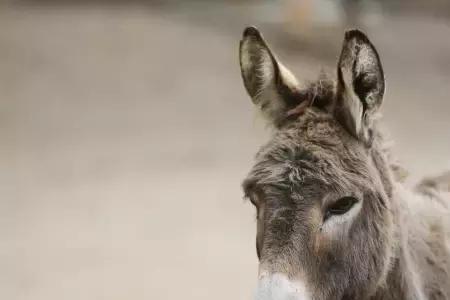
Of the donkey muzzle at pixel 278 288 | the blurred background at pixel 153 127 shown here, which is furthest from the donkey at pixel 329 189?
the blurred background at pixel 153 127

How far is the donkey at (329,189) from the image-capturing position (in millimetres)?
2121

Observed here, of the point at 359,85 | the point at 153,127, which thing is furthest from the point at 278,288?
the point at 153,127

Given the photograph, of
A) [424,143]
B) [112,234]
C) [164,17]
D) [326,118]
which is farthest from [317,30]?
[326,118]

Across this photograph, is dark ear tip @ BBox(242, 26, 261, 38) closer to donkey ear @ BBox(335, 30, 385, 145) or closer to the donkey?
the donkey

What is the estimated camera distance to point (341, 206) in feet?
7.20

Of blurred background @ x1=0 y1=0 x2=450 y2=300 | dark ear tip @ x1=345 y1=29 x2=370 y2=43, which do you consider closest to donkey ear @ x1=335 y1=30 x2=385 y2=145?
dark ear tip @ x1=345 y1=29 x2=370 y2=43

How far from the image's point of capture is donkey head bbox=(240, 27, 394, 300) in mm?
2117

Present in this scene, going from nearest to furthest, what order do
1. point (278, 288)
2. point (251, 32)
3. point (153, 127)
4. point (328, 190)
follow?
point (278, 288) → point (328, 190) → point (251, 32) → point (153, 127)

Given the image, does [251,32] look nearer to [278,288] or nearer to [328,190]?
[328,190]

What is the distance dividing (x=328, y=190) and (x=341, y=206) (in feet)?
→ 0.22

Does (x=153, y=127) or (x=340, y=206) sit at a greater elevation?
(x=153, y=127)

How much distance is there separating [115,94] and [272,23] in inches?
104

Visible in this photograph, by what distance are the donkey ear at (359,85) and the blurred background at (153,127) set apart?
31.6 inches

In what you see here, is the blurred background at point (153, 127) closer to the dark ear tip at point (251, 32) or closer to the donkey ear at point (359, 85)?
the donkey ear at point (359, 85)
